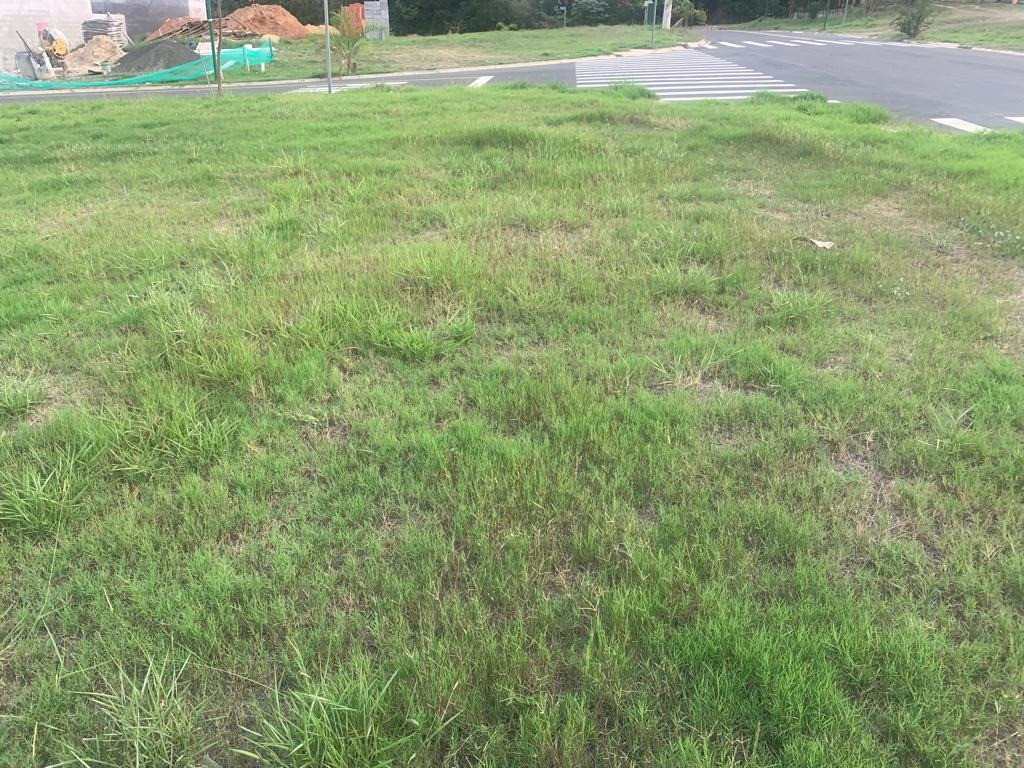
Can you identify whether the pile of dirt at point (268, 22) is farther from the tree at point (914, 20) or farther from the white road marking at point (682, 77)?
the tree at point (914, 20)

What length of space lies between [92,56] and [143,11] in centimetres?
959

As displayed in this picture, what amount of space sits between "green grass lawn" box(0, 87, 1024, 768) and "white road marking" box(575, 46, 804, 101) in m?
11.7

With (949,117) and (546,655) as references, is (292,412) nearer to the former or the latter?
(546,655)

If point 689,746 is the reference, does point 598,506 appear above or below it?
above

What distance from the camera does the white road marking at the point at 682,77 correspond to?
15.5 m

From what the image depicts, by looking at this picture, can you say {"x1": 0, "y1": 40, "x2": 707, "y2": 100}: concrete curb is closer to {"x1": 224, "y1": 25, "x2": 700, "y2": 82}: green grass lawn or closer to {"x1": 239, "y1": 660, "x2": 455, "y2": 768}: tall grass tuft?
{"x1": 224, "y1": 25, "x2": 700, "y2": 82}: green grass lawn

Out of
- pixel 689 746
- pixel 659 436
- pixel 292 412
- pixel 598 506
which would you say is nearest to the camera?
pixel 689 746

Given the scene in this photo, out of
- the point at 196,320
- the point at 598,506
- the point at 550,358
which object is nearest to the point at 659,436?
the point at 598,506

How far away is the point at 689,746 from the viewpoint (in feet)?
5.14

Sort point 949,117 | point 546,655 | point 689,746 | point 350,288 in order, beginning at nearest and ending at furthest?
1. point 689,746
2. point 546,655
3. point 350,288
4. point 949,117

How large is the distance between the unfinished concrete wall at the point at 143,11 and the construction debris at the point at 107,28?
0.70m

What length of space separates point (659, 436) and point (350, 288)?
2237mm

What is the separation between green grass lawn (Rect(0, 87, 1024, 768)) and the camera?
168 centimetres

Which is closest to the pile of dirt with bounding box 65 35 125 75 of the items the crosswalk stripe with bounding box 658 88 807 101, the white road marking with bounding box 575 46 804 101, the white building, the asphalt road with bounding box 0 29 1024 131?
the white building
